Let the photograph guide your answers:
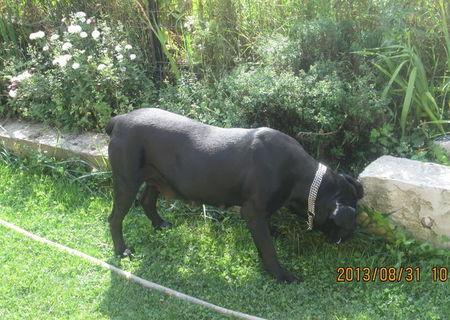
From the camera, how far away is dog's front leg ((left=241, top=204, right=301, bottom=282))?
4.21 meters

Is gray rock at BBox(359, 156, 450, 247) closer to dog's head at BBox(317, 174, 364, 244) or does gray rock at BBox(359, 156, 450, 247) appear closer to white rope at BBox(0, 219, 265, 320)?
dog's head at BBox(317, 174, 364, 244)

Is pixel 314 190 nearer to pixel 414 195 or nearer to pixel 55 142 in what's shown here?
pixel 414 195

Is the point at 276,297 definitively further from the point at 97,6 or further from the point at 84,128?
the point at 97,6

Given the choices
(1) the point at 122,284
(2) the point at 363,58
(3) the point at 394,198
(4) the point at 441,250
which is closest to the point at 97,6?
(2) the point at 363,58

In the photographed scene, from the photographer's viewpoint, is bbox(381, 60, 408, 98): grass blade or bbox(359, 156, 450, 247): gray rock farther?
bbox(381, 60, 408, 98): grass blade

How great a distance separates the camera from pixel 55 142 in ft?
20.7

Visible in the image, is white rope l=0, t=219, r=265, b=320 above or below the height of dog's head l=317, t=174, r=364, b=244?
below

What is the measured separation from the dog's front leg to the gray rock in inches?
35.6

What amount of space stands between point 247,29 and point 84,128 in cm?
219

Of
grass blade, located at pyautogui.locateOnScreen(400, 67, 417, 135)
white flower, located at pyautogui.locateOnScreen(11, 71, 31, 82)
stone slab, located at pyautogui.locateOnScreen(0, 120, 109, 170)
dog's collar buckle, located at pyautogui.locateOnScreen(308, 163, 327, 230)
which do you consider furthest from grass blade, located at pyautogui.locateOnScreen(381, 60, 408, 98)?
white flower, located at pyautogui.locateOnScreen(11, 71, 31, 82)

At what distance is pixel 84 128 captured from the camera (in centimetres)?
646

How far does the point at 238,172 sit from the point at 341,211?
0.79 metres

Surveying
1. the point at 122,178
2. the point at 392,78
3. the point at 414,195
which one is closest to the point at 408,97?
the point at 392,78

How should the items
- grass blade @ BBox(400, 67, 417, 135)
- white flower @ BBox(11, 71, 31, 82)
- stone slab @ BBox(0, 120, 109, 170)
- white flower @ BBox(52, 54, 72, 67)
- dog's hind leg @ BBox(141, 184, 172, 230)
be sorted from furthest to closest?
1. white flower @ BBox(11, 71, 31, 82)
2. white flower @ BBox(52, 54, 72, 67)
3. stone slab @ BBox(0, 120, 109, 170)
4. grass blade @ BBox(400, 67, 417, 135)
5. dog's hind leg @ BBox(141, 184, 172, 230)
